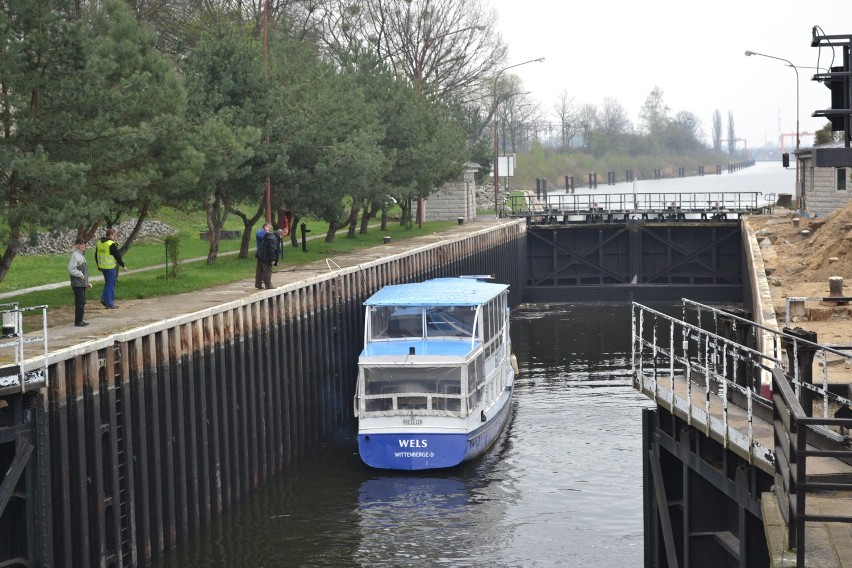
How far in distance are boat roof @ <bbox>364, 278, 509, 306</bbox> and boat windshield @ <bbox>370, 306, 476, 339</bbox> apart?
8.7 inches

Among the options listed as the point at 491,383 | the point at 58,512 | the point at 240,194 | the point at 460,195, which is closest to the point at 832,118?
the point at 58,512

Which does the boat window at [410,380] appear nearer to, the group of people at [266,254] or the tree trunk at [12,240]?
the group of people at [266,254]


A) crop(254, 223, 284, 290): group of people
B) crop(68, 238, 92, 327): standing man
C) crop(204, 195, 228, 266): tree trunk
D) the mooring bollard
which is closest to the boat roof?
crop(254, 223, 284, 290): group of people

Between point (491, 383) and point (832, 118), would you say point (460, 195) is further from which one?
point (832, 118)

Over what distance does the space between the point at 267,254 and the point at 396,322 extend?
354cm

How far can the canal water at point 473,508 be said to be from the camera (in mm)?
22266

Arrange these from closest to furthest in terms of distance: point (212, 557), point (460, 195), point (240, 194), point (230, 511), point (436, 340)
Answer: point (212, 557)
point (230, 511)
point (436, 340)
point (240, 194)
point (460, 195)

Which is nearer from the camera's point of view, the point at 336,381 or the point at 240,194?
the point at 336,381

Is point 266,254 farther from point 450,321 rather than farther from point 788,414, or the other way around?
point 788,414

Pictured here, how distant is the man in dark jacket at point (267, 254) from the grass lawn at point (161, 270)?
2.18m

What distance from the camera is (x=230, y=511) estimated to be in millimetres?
24766

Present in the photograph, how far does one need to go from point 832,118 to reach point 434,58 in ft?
209

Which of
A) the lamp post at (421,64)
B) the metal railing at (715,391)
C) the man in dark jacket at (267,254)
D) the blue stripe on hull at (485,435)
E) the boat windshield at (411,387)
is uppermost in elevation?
the lamp post at (421,64)

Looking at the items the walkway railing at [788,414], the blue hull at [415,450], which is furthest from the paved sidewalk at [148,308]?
the walkway railing at [788,414]
